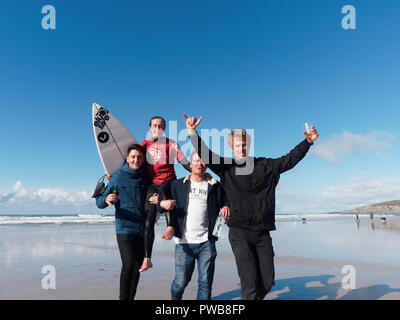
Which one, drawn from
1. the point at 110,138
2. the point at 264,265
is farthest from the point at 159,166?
the point at 110,138

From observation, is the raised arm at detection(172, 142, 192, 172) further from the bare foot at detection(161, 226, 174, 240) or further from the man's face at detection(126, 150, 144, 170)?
the bare foot at detection(161, 226, 174, 240)

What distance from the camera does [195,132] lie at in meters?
3.88

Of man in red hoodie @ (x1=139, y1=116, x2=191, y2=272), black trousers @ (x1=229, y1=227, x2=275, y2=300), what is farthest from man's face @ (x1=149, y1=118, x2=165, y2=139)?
black trousers @ (x1=229, y1=227, x2=275, y2=300)

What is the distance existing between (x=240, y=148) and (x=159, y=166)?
4.30 ft

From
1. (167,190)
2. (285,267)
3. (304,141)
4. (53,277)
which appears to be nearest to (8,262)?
(53,277)

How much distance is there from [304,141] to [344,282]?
12.6ft

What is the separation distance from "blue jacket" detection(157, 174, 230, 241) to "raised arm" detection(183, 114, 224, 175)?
10.4 inches

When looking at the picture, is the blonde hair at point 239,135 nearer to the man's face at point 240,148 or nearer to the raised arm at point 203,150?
the man's face at point 240,148

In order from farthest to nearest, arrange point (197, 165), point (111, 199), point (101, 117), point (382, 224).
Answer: point (382, 224) → point (101, 117) → point (197, 165) → point (111, 199)

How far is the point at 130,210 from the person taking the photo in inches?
163

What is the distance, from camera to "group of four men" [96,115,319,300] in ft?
12.0

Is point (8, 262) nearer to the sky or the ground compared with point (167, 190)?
nearer to the ground

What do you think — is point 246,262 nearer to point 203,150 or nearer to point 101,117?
point 203,150
